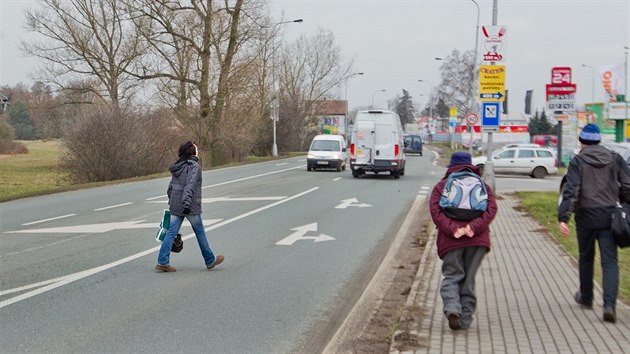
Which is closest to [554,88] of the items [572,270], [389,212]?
[389,212]

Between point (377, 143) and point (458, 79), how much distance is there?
3012 inches

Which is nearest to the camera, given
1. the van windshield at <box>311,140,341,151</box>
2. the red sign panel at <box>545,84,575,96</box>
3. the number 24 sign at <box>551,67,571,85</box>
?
the red sign panel at <box>545,84,575,96</box>

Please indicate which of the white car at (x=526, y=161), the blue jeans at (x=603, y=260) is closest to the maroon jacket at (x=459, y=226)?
the blue jeans at (x=603, y=260)

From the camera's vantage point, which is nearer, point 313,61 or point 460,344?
point 460,344

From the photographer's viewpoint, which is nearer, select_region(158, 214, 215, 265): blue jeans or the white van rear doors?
select_region(158, 214, 215, 265): blue jeans

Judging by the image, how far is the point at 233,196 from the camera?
1997 cm

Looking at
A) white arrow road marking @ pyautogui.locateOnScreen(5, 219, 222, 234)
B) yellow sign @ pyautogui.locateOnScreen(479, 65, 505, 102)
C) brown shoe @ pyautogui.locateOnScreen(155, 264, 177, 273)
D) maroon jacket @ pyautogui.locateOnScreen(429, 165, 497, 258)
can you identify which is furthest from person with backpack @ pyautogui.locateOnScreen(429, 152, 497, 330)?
yellow sign @ pyautogui.locateOnScreen(479, 65, 505, 102)

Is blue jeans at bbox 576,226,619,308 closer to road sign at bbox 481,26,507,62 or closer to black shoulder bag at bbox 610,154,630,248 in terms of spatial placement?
black shoulder bag at bbox 610,154,630,248

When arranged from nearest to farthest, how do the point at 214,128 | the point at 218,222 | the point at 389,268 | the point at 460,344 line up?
the point at 460,344, the point at 389,268, the point at 218,222, the point at 214,128

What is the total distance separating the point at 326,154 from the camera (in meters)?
34.2

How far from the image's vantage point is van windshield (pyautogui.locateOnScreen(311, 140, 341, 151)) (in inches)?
1363

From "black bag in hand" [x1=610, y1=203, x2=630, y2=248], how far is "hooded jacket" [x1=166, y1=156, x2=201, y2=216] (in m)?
4.86

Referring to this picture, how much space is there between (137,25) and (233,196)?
64.5 feet

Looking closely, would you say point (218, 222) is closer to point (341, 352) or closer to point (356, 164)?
point (341, 352)
